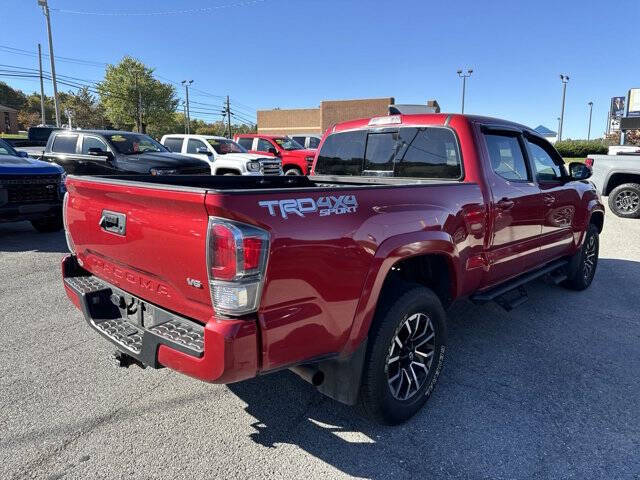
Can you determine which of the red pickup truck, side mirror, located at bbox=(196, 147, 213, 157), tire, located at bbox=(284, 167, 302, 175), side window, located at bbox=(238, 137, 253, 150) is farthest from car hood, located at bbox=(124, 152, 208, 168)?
side window, located at bbox=(238, 137, 253, 150)

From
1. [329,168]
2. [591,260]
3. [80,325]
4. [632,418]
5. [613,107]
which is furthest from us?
[613,107]

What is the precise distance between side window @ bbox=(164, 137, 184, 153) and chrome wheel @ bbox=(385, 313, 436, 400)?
13.1m

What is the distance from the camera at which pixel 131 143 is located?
10.3 meters

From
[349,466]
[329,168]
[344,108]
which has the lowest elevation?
[349,466]

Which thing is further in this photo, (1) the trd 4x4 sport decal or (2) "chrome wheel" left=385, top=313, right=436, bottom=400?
(2) "chrome wheel" left=385, top=313, right=436, bottom=400

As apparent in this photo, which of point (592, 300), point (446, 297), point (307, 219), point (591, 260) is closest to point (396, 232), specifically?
point (307, 219)

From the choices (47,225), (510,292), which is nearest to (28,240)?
(47,225)

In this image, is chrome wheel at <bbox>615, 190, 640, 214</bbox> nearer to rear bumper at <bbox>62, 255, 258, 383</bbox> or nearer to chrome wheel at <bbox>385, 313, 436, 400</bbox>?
chrome wheel at <bbox>385, 313, 436, 400</bbox>

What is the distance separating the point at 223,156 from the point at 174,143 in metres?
2.04

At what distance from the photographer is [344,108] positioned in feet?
183

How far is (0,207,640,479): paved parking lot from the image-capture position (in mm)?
2352

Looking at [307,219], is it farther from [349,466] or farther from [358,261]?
[349,466]

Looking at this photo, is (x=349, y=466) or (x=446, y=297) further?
(x=446, y=297)

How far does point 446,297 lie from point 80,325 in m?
3.28
